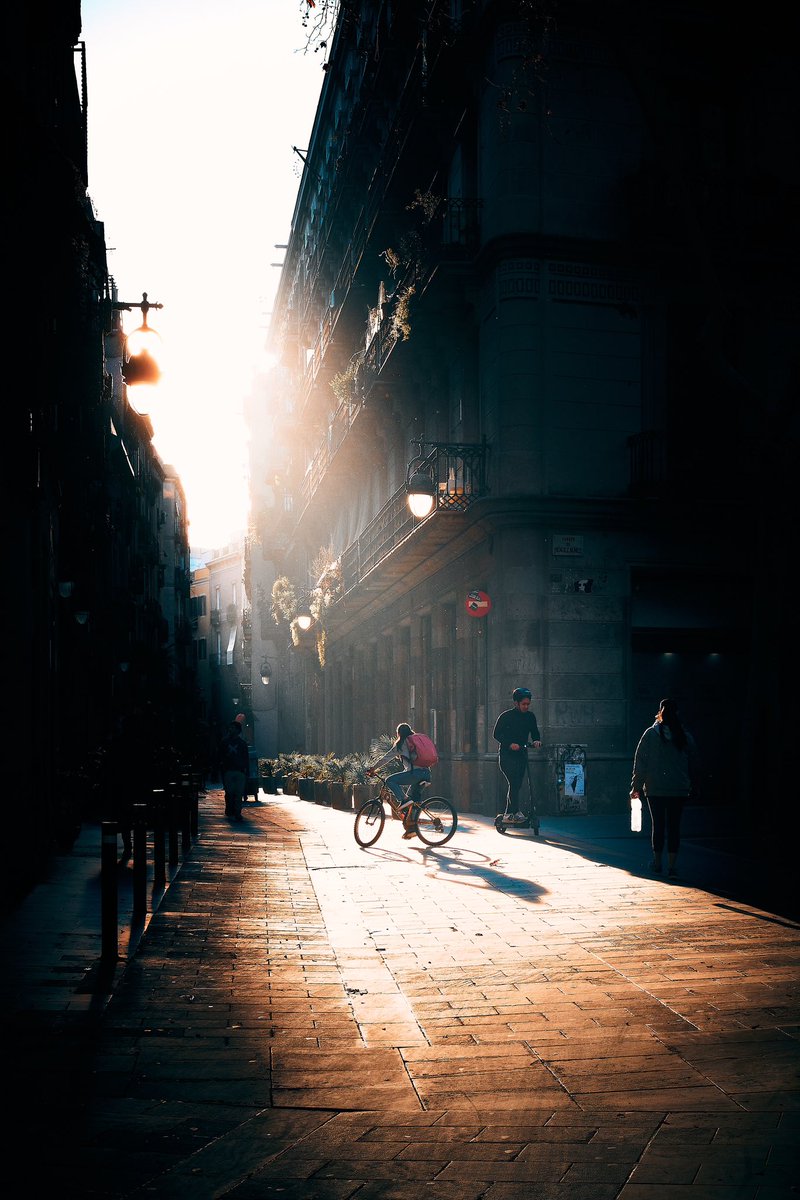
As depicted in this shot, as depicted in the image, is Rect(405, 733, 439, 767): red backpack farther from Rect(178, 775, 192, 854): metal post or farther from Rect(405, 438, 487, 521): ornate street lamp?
Rect(405, 438, 487, 521): ornate street lamp

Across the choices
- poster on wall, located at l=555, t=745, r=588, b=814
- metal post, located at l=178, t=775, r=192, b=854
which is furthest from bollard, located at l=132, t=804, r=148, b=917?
poster on wall, located at l=555, t=745, r=588, b=814

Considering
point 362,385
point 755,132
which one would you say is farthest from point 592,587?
point 362,385

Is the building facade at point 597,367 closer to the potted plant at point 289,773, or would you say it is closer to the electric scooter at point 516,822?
the electric scooter at point 516,822

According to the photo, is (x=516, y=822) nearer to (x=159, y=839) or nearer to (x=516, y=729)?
(x=516, y=729)

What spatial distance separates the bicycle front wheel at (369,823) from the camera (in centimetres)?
1570

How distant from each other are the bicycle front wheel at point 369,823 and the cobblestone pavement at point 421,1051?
4774 mm

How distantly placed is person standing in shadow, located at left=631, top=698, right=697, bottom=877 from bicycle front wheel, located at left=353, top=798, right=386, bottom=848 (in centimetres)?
433

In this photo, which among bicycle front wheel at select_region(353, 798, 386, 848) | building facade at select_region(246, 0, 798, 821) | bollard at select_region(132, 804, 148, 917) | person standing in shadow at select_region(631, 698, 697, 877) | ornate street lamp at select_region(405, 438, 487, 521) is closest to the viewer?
bollard at select_region(132, 804, 148, 917)

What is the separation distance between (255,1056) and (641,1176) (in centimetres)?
221

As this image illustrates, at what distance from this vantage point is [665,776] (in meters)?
12.1

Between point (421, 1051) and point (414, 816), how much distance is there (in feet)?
30.3

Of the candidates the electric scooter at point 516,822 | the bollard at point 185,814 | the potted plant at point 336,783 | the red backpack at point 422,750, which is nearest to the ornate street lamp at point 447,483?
the electric scooter at point 516,822

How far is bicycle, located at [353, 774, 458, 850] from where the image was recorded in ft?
49.8

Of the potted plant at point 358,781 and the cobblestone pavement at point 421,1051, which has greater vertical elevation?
the potted plant at point 358,781
